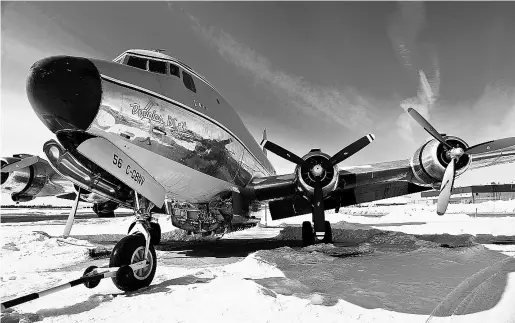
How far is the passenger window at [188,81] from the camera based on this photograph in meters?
7.24

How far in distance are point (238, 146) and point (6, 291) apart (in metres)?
6.31

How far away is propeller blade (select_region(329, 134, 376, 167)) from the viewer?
33.1 feet

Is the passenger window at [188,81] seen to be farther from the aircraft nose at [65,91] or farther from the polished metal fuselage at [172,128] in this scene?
the aircraft nose at [65,91]

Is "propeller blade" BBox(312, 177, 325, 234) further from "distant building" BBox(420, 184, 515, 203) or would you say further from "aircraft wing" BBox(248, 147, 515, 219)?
"distant building" BBox(420, 184, 515, 203)

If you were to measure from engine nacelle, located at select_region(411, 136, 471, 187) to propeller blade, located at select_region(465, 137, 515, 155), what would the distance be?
0.22m

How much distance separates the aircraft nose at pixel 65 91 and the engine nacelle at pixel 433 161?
29.0 ft

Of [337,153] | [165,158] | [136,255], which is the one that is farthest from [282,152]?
[136,255]

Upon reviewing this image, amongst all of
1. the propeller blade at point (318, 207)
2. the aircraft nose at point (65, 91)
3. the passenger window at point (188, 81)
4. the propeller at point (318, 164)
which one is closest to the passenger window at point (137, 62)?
the passenger window at point (188, 81)

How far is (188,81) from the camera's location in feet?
24.2

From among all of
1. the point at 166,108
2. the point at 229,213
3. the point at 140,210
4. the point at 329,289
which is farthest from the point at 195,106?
the point at 329,289

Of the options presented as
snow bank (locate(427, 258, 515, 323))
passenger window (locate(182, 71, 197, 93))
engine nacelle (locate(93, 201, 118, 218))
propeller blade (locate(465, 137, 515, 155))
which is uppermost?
passenger window (locate(182, 71, 197, 93))

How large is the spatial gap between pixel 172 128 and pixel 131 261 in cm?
256

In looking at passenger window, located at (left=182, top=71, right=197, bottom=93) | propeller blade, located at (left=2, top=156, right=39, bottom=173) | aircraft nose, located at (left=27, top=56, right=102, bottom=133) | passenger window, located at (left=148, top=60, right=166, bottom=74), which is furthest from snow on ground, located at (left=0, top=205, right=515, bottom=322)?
passenger window, located at (left=148, top=60, right=166, bottom=74)

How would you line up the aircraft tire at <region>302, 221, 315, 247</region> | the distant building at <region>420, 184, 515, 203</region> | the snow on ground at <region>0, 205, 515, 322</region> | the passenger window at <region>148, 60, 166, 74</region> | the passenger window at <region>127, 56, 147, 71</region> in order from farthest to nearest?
the distant building at <region>420, 184, 515, 203</region>, the aircraft tire at <region>302, 221, 315, 247</region>, the passenger window at <region>148, 60, 166, 74</region>, the passenger window at <region>127, 56, 147, 71</region>, the snow on ground at <region>0, 205, 515, 322</region>
